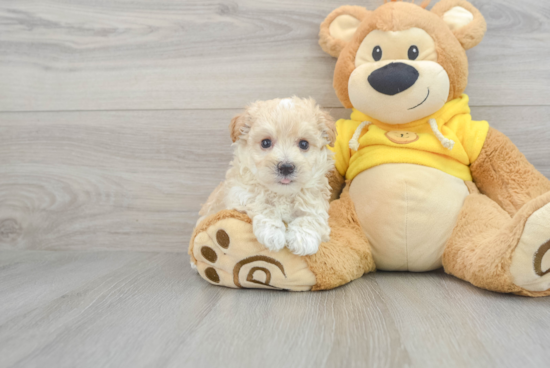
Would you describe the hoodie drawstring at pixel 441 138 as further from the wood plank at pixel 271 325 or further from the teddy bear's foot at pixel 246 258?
the teddy bear's foot at pixel 246 258

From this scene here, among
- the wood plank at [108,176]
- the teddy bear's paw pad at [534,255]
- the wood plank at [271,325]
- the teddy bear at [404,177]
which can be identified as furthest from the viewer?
the wood plank at [108,176]

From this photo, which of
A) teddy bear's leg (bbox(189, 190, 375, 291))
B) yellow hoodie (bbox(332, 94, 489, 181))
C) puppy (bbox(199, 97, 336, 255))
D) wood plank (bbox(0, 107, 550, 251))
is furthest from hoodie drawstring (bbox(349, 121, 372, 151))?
wood plank (bbox(0, 107, 550, 251))

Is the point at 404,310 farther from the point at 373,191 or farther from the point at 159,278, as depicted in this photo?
the point at 159,278

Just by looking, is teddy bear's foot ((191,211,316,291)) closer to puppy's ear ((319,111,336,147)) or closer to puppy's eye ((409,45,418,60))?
puppy's ear ((319,111,336,147))

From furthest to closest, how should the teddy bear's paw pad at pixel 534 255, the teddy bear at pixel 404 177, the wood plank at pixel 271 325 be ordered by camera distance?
the teddy bear at pixel 404 177
the teddy bear's paw pad at pixel 534 255
the wood plank at pixel 271 325

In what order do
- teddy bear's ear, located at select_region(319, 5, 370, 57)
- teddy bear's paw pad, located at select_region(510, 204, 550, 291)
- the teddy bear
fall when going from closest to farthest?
teddy bear's paw pad, located at select_region(510, 204, 550, 291), the teddy bear, teddy bear's ear, located at select_region(319, 5, 370, 57)

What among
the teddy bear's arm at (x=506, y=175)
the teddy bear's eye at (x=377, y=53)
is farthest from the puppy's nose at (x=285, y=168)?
the teddy bear's arm at (x=506, y=175)

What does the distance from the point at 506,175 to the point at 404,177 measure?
27cm

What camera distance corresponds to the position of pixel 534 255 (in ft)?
2.50

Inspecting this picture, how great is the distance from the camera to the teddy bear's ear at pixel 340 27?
1075 millimetres

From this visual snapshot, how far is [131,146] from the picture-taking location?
1292 millimetres

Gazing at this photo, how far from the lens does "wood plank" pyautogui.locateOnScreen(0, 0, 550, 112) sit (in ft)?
3.78

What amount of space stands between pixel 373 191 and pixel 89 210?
3.07 ft

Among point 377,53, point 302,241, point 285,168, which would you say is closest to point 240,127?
point 285,168
